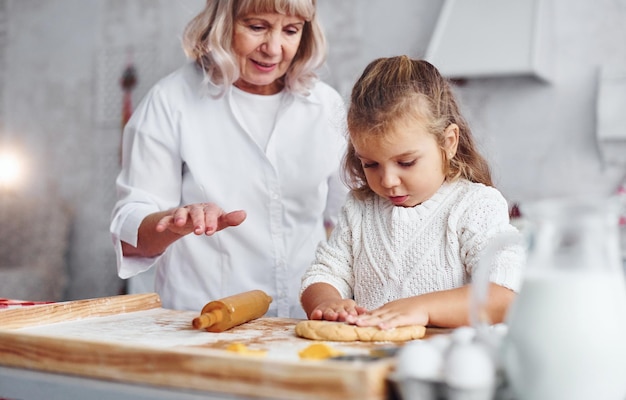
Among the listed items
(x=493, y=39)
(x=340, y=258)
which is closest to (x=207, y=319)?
(x=340, y=258)

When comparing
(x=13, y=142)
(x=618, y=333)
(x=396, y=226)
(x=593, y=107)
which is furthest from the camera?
(x=13, y=142)

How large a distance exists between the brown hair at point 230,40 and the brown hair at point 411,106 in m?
0.37

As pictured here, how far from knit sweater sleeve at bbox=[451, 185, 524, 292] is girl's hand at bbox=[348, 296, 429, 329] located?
0.52ft

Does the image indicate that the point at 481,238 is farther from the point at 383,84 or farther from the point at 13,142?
the point at 13,142

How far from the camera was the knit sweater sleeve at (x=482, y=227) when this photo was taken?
1.31 m

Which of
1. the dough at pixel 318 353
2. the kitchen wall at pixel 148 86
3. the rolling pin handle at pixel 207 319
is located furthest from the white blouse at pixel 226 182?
the kitchen wall at pixel 148 86

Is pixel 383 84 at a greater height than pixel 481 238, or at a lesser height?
greater

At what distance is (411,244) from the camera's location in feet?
Result: 4.76

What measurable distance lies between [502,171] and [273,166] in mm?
1905

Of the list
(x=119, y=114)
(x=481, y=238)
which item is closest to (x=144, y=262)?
(x=481, y=238)

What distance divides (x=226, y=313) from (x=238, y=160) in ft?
2.60

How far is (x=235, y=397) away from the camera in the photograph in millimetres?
837

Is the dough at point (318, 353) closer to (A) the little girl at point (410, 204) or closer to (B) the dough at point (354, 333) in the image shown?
(B) the dough at point (354, 333)

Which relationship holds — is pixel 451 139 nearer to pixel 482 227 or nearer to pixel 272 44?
pixel 482 227
